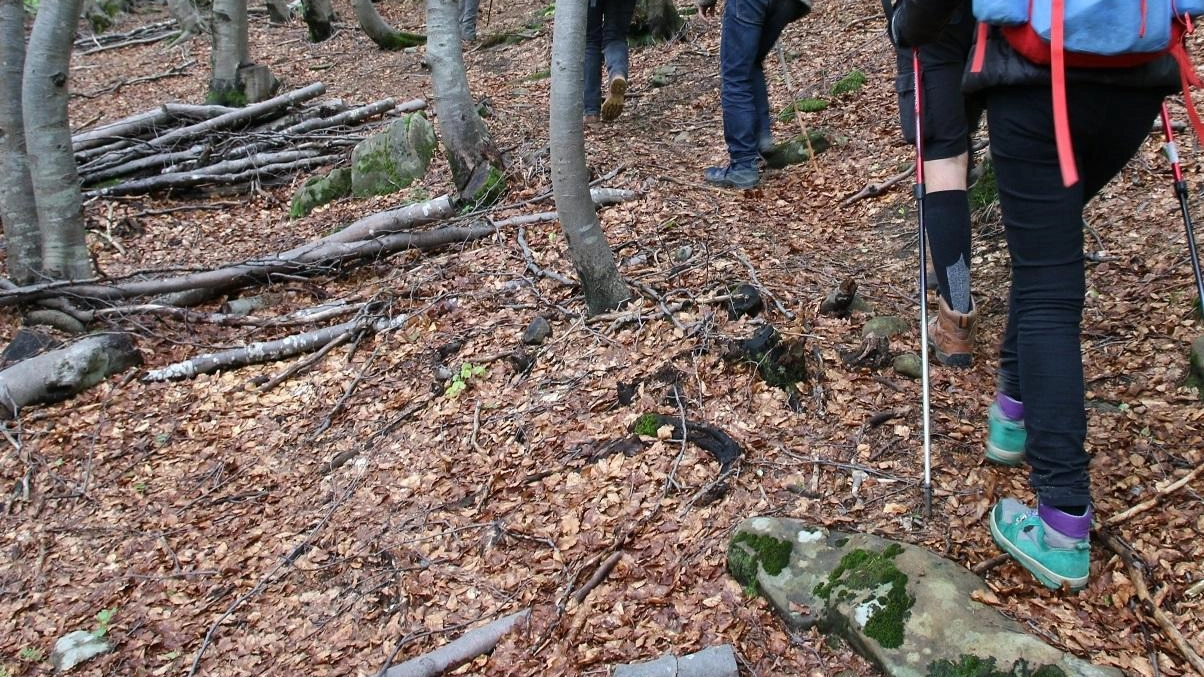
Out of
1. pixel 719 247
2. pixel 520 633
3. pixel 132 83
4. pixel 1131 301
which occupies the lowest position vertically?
pixel 520 633

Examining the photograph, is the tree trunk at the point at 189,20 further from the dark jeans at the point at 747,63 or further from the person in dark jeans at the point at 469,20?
the dark jeans at the point at 747,63

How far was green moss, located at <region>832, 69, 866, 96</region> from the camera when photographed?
23.6 ft

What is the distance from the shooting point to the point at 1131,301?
12.1ft

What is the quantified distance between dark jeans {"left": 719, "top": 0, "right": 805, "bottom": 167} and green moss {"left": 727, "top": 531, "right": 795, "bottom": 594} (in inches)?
151

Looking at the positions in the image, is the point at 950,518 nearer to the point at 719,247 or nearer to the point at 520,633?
the point at 520,633

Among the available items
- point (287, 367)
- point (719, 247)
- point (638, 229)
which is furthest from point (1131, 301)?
point (287, 367)

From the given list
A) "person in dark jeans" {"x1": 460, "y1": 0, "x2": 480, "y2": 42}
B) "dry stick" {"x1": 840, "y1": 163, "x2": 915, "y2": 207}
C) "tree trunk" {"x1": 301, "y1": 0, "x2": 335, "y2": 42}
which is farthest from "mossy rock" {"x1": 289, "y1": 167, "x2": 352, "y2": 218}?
"tree trunk" {"x1": 301, "y1": 0, "x2": 335, "y2": 42}

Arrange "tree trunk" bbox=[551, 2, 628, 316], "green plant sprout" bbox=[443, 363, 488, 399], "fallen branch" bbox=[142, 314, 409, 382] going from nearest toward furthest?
"tree trunk" bbox=[551, 2, 628, 316], "green plant sprout" bbox=[443, 363, 488, 399], "fallen branch" bbox=[142, 314, 409, 382]

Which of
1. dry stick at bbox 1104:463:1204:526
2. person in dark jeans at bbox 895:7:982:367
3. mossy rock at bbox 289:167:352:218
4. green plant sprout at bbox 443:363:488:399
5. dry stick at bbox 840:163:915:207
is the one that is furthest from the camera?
mossy rock at bbox 289:167:352:218

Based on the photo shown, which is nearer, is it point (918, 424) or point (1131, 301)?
point (918, 424)

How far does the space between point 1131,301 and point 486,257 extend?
3750 millimetres

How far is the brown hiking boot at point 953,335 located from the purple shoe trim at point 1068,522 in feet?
4.15

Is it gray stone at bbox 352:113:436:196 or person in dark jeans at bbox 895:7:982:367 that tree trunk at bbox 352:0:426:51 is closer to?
gray stone at bbox 352:113:436:196

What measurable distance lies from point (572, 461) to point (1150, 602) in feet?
6.89
